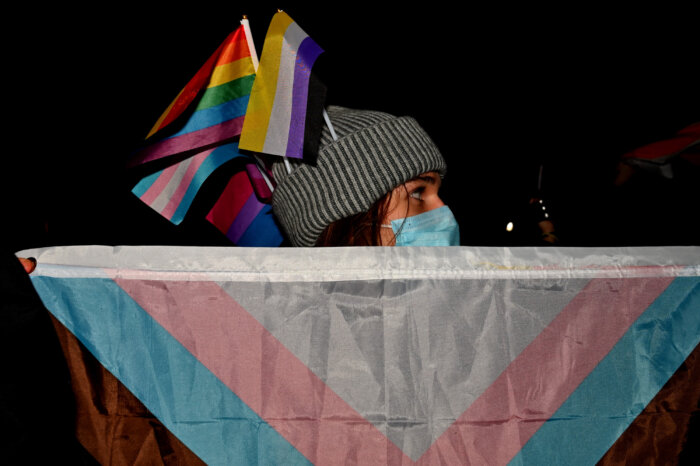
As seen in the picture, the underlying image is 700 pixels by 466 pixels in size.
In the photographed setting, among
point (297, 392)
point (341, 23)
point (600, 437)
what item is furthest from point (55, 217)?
point (600, 437)

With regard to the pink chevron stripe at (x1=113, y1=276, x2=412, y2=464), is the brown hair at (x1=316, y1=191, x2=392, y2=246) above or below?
above

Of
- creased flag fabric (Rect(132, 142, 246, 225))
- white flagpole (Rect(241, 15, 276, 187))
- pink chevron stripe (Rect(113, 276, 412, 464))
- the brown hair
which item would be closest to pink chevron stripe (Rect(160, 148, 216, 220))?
creased flag fabric (Rect(132, 142, 246, 225))

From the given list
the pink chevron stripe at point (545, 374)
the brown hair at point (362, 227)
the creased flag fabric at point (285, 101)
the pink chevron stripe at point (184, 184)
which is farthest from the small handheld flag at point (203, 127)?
the pink chevron stripe at point (545, 374)

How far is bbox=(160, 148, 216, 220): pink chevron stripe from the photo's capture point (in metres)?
1.11

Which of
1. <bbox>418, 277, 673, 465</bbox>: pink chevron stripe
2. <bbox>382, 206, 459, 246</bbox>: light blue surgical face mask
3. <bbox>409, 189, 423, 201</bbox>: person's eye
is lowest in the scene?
<bbox>418, 277, 673, 465</bbox>: pink chevron stripe

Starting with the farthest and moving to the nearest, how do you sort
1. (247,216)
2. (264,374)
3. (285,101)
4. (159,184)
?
(247,216) → (159,184) → (285,101) → (264,374)

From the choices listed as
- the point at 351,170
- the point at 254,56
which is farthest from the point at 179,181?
the point at 351,170

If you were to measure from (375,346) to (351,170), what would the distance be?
0.45m

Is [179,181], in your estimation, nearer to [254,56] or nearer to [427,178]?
[254,56]

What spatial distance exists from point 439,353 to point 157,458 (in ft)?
1.46

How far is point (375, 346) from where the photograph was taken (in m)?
0.65

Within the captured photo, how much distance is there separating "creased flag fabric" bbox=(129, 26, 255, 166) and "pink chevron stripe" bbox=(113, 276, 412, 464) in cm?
45

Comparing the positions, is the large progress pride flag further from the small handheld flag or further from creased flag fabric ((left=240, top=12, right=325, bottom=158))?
the small handheld flag

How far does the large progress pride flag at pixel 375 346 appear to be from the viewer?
2.09 ft
